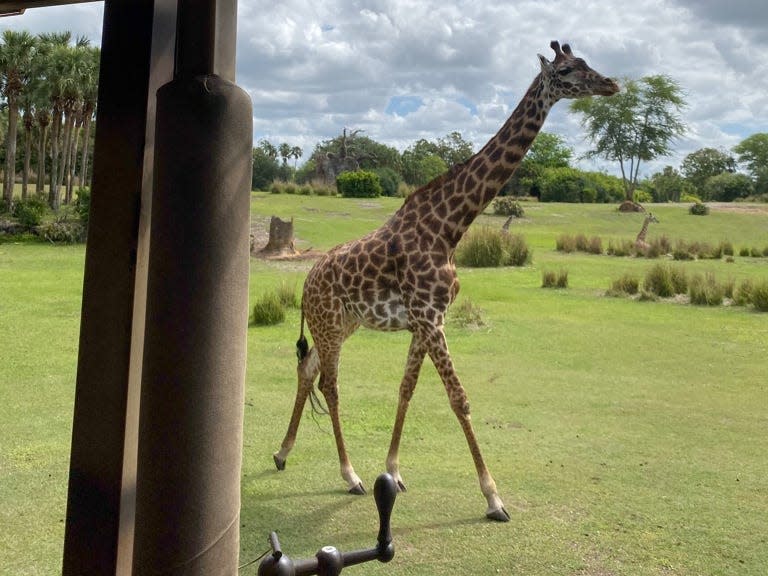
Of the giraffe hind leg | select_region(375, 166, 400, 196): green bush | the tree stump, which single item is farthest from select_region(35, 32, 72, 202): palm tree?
the giraffe hind leg

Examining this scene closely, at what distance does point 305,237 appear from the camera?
18.3m

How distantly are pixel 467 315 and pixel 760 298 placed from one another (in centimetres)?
411

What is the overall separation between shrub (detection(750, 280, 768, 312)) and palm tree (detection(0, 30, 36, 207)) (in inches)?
845

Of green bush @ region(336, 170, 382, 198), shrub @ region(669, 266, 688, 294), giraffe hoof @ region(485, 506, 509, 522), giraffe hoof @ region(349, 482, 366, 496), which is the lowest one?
giraffe hoof @ region(349, 482, 366, 496)

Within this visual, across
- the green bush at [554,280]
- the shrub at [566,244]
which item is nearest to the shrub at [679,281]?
the green bush at [554,280]

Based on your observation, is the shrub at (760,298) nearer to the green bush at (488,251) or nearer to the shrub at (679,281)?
the shrub at (679,281)

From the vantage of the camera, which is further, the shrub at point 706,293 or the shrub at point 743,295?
the shrub at point 706,293

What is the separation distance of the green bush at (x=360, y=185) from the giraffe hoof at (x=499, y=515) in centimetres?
2312

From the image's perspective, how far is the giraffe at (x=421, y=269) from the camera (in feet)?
14.6

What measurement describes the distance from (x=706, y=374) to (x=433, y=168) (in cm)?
1747

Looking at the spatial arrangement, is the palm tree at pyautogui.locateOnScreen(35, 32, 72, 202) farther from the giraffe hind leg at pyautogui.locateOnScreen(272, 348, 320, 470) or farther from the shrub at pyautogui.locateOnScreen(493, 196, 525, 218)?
the giraffe hind leg at pyautogui.locateOnScreen(272, 348, 320, 470)

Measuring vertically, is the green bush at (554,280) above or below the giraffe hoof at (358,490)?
above

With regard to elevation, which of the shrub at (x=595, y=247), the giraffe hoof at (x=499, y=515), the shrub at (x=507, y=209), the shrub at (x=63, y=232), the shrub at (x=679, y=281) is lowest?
the giraffe hoof at (x=499, y=515)

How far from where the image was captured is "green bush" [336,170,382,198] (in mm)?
27234
